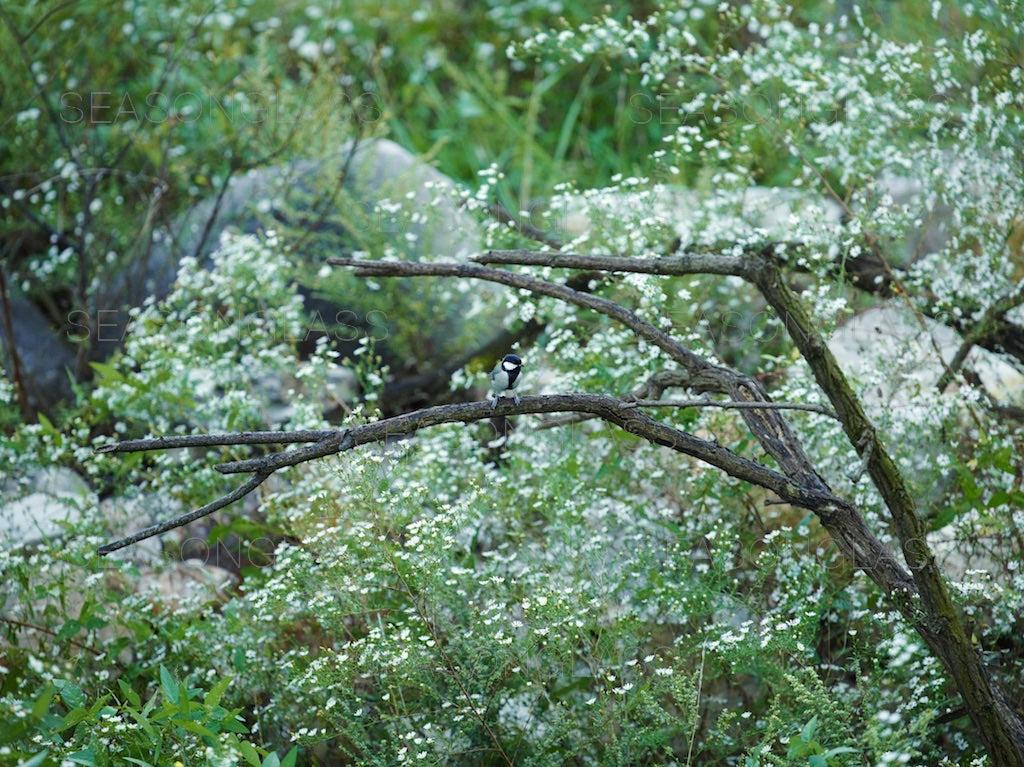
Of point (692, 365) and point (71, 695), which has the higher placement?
point (692, 365)

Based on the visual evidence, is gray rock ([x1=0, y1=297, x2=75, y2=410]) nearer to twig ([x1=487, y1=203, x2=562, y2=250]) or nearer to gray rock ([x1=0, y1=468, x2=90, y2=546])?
gray rock ([x1=0, y1=468, x2=90, y2=546])

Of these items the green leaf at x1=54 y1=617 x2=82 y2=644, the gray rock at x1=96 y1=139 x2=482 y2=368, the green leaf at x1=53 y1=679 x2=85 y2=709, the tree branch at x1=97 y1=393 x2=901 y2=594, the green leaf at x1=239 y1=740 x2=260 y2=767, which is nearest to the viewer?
the green leaf at x1=239 y1=740 x2=260 y2=767

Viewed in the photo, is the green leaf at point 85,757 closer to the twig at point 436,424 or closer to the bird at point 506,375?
the twig at point 436,424

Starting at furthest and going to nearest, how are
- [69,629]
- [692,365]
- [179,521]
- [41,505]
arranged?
[41,505] < [69,629] < [692,365] < [179,521]

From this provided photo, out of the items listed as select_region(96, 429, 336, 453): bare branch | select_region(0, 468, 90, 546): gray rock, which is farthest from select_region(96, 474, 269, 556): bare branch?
select_region(0, 468, 90, 546): gray rock

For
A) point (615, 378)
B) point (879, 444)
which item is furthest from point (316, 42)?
point (879, 444)

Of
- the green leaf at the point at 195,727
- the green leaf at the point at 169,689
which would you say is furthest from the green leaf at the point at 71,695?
the green leaf at the point at 195,727

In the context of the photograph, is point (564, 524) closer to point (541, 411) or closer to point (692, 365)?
point (692, 365)

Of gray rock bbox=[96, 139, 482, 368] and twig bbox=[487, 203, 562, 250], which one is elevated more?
gray rock bbox=[96, 139, 482, 368]

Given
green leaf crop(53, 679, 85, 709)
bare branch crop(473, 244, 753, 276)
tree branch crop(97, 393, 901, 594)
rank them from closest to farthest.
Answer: tree branch crop(97, 393, 901, 594)
green leaf crop(53, 679, 85, 709)
bare branch crop(473, 244, 753, 276)

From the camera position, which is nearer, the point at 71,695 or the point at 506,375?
the point at 71,695

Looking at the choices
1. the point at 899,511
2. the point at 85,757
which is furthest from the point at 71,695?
the point at 899,511

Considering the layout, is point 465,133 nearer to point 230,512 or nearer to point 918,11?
point 918,11

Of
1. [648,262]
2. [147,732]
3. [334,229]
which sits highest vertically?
[334,229]
